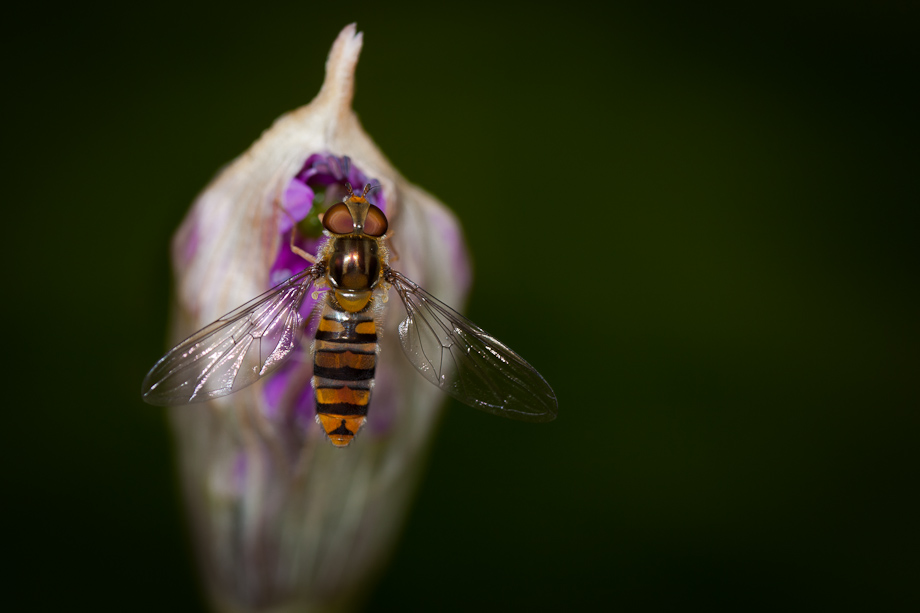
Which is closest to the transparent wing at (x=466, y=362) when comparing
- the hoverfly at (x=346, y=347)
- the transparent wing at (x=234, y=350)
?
the hoverfly at (x=346, y=347)

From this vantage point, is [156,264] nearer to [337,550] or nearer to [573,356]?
[337,550]

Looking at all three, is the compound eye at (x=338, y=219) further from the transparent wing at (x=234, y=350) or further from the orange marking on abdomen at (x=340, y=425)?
the orange marking on abdomen at (x=340, y=425)

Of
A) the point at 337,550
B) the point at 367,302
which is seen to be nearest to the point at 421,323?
the point at 367,302

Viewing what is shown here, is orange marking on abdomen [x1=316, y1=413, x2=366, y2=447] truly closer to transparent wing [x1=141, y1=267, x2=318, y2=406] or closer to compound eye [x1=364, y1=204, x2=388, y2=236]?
transparent wing [x1=141, y1=267, x2=318, y2=406]

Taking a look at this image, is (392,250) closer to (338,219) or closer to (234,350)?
(338,219)

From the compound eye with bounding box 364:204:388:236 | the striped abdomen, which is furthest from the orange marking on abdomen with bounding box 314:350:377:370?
the compound eye with bounding box 364:204:388:236

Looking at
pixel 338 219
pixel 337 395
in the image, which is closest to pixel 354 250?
pixel 338 219
